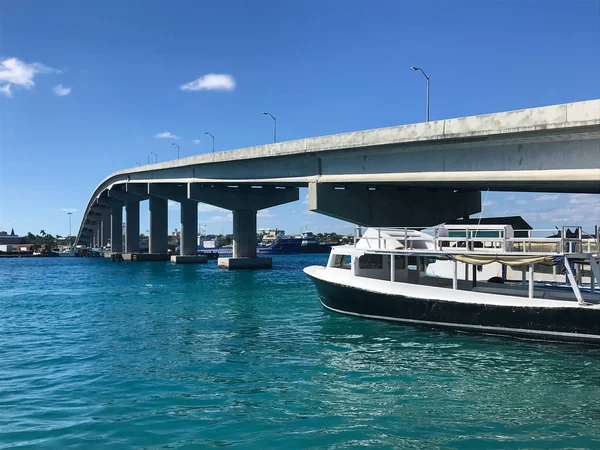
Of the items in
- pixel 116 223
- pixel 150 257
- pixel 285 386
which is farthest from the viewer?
pixel 116 223

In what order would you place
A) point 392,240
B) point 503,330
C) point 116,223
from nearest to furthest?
point 503,330 < point 392,240 < point 116,223

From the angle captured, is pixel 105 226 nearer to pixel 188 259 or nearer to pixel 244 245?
pixel 188 259

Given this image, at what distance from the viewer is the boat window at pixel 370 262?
2667cm

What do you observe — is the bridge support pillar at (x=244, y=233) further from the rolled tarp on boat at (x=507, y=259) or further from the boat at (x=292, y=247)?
the boat at (x=292, y=247)

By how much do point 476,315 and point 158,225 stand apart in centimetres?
7910

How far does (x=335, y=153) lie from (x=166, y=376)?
2459 centimetres

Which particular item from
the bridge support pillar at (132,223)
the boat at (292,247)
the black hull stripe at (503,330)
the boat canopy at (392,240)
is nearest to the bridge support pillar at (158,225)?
the bridge support pillar at (132,223)

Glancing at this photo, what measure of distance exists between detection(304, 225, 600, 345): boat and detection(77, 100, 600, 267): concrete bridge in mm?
4393

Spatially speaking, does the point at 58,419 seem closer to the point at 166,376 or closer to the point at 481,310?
the point at 166,376

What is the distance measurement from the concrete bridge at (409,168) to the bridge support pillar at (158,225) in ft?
63.1

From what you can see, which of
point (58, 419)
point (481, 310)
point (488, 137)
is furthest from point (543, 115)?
point (58, 419)

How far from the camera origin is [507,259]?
22266 mm

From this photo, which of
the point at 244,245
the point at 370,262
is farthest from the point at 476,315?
the point at 244,245

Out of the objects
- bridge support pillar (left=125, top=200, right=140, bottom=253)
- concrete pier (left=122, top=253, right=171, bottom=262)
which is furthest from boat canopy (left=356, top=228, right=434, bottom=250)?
bridge support pillar (left=125, top=200, right=140, bottom=253)
